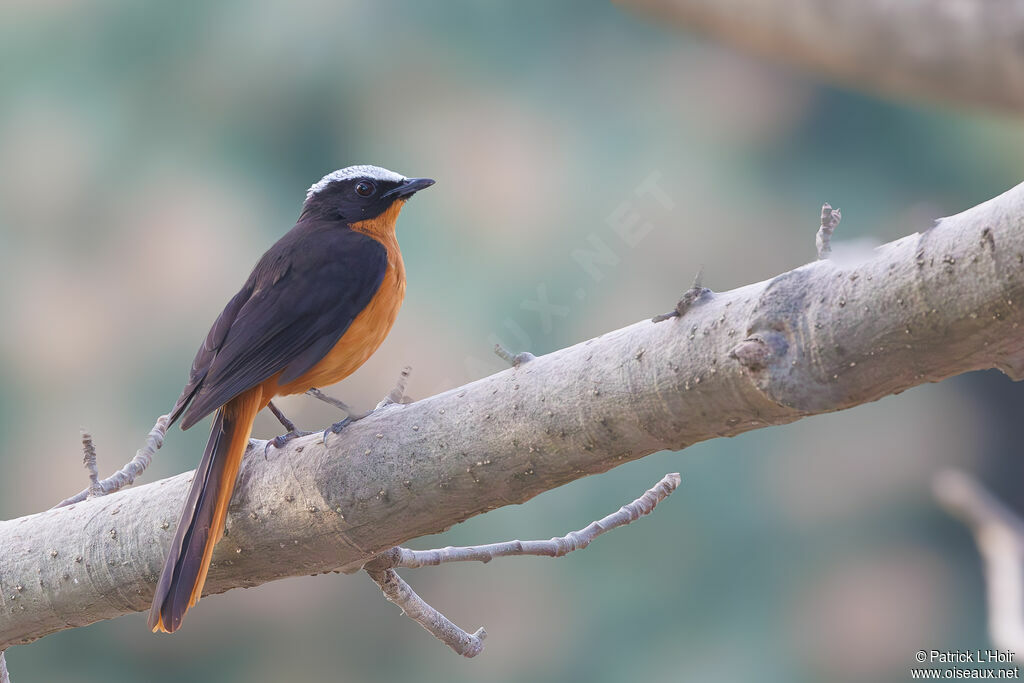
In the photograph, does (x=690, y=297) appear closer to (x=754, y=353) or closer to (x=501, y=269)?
(x=754, y=353)

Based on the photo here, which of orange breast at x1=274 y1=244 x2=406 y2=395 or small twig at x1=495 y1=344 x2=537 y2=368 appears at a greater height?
orange breast at x1=274 y1=244 x2=406 y2=395

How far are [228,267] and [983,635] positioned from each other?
4.32 meters

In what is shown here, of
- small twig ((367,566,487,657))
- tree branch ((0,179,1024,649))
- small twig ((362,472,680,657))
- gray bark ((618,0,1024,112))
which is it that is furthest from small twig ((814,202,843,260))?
small twig ((367,566,487,657))

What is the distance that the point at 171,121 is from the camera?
18.5ft

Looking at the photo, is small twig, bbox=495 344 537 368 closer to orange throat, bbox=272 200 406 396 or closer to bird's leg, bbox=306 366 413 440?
bird's leg, bbox=306 366 413 440

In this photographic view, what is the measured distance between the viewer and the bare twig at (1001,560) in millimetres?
2307

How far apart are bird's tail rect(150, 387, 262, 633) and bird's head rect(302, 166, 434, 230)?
0.91m

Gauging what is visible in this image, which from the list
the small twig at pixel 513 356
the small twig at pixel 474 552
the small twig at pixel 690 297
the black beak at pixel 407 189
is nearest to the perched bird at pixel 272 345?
the black beak at pixel 407 189

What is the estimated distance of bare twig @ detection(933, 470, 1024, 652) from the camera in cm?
231

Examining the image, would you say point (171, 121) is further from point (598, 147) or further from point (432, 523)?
point (432, 523)

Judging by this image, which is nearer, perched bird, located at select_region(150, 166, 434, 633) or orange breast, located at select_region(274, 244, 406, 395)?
perched bird, located at select_region(150, 166, 434, 633)

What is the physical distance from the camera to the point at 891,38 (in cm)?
140

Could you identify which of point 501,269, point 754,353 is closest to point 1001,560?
point 754,353

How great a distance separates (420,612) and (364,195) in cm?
109
